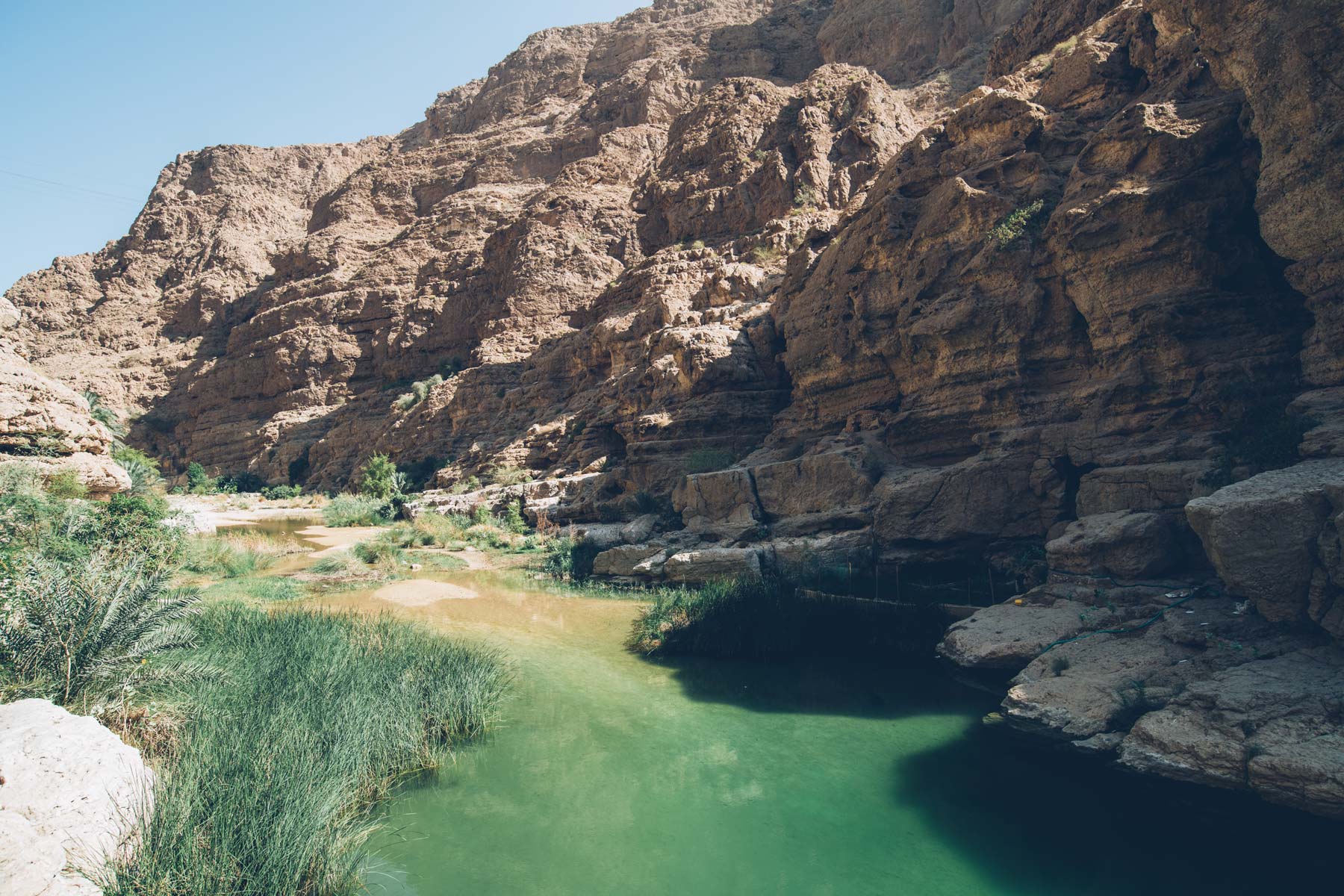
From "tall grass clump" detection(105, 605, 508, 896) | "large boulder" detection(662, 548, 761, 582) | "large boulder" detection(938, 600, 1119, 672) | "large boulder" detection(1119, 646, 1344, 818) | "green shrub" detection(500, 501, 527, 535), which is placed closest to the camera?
"tall grass clump" detection(105, 605, 508, 896)

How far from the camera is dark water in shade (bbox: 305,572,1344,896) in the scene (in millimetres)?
4383

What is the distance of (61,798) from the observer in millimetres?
3410

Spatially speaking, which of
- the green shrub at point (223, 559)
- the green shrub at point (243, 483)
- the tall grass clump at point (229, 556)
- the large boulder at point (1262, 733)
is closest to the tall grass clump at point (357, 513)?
the tall grass clump at point (229, 556)

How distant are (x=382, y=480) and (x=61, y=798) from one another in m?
28.3

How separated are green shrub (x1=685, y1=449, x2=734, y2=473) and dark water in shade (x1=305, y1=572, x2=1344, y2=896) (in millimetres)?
11137

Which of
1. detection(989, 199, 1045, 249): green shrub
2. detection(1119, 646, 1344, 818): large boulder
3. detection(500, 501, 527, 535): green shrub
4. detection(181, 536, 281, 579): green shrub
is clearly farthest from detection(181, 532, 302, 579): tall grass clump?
detection(989, 199, 1045, 249): green shrub

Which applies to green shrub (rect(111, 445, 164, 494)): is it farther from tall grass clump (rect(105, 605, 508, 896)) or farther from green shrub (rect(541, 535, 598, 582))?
tall grass clump (rect(105, 605, 508, 896))

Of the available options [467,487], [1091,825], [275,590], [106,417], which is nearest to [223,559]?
[275,590]

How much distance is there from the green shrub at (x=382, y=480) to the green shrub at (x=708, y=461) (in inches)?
636

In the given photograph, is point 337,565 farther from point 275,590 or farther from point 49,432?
point 49,432

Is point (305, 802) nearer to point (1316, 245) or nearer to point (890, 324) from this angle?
point (1316, 245)

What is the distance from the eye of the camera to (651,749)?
6.39 m

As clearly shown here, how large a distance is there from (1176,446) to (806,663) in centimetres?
588

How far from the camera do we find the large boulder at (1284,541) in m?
5.15
